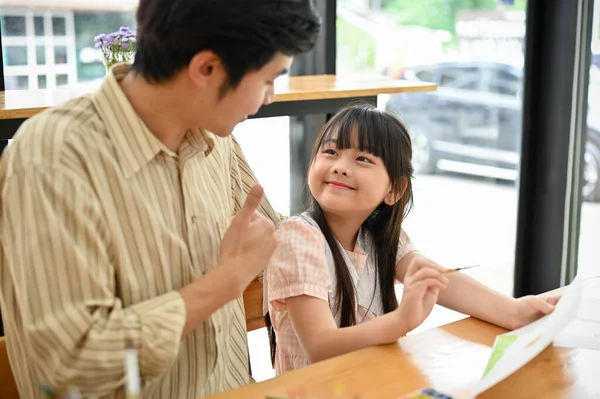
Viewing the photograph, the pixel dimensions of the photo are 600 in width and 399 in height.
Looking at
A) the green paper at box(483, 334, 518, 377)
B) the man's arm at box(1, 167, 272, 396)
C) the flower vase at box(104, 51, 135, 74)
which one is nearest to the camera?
the man's arm at box(1, 167, 272, 396)

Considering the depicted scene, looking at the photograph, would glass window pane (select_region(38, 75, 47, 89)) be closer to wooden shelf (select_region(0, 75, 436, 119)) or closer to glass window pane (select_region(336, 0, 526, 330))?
wooden shelf (select_region(0, 75, 436, 119))

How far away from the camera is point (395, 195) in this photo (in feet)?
5.85

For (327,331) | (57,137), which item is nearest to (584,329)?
(327,331)

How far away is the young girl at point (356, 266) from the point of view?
1428 mm

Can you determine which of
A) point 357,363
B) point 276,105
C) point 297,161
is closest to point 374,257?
point 357,363

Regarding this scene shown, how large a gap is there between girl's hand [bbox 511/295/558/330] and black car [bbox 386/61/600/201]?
6.98 feet

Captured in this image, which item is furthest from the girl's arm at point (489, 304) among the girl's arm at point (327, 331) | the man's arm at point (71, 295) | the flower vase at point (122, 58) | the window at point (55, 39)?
the window at point (55, 39)

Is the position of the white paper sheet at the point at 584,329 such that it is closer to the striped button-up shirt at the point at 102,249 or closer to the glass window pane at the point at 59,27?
the striped button-up shirt at the point at 102,249

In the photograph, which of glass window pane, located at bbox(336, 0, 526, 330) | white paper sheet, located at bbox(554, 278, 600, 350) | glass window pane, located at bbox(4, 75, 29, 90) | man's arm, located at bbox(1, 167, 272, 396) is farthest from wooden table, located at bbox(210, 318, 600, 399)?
glass window pane, located at bbox(336, 0, 526, 330)

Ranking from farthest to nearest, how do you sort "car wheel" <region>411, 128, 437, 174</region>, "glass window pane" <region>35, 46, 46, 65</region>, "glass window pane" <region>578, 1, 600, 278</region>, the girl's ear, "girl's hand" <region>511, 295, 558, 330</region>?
"car wheel" <region>411, 128, 437, 174</region>, "glass window pane" <region>578, 1, 600, 278</region>, "glass window pane" <region>35, 46, 46, 65</region>, the girl's ear, "girl's hand" <region>511, 295, 558, 330</region>

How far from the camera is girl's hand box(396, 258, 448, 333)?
4.53 feet

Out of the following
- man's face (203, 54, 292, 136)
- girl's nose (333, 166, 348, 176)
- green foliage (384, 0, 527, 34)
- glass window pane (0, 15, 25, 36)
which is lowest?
girl's nose (333, 166, 348, 176)

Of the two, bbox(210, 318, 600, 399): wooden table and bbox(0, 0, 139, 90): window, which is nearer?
bbox(210, 318, 600, 399): wooden table

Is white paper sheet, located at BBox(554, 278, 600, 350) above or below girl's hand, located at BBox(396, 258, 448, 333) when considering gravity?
below
